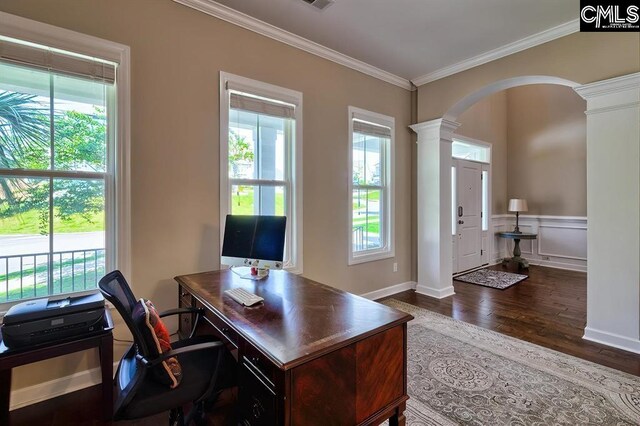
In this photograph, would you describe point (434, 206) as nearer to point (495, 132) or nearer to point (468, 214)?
point (468, 214)

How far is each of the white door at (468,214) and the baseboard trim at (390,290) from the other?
1.47 m

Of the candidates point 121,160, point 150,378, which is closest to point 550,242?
point 150,378

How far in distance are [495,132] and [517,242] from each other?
2287 millimetres

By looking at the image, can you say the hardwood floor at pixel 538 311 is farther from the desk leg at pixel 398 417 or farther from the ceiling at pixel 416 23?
the ceiling at pixel 416 23

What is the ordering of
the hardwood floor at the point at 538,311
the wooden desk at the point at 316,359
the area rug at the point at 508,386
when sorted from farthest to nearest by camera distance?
the hardwood floor at the point at 538,311
the area rug at the point at 508,386
the wooden desk at the point at 316,359

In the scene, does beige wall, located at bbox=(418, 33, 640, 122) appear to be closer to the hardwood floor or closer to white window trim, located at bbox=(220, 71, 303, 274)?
white window trim, located at bbox=(220, 71, 303, 274)

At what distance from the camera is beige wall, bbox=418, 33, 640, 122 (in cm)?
258

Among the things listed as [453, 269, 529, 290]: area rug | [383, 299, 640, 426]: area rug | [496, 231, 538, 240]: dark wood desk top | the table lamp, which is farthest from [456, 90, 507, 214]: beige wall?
[383, 299, 640, 426]: area rug

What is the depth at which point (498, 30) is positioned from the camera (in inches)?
117

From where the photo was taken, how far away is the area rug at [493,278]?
4664 mm

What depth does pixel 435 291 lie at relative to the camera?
4074 mm

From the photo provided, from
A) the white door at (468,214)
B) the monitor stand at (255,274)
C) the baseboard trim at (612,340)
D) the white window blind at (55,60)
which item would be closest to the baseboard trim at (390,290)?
the white door at (468,214)

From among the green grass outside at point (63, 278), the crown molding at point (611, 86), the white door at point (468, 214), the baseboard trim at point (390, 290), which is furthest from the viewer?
the white door at point (468, 214)

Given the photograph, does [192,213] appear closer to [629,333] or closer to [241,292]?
[241,292]
